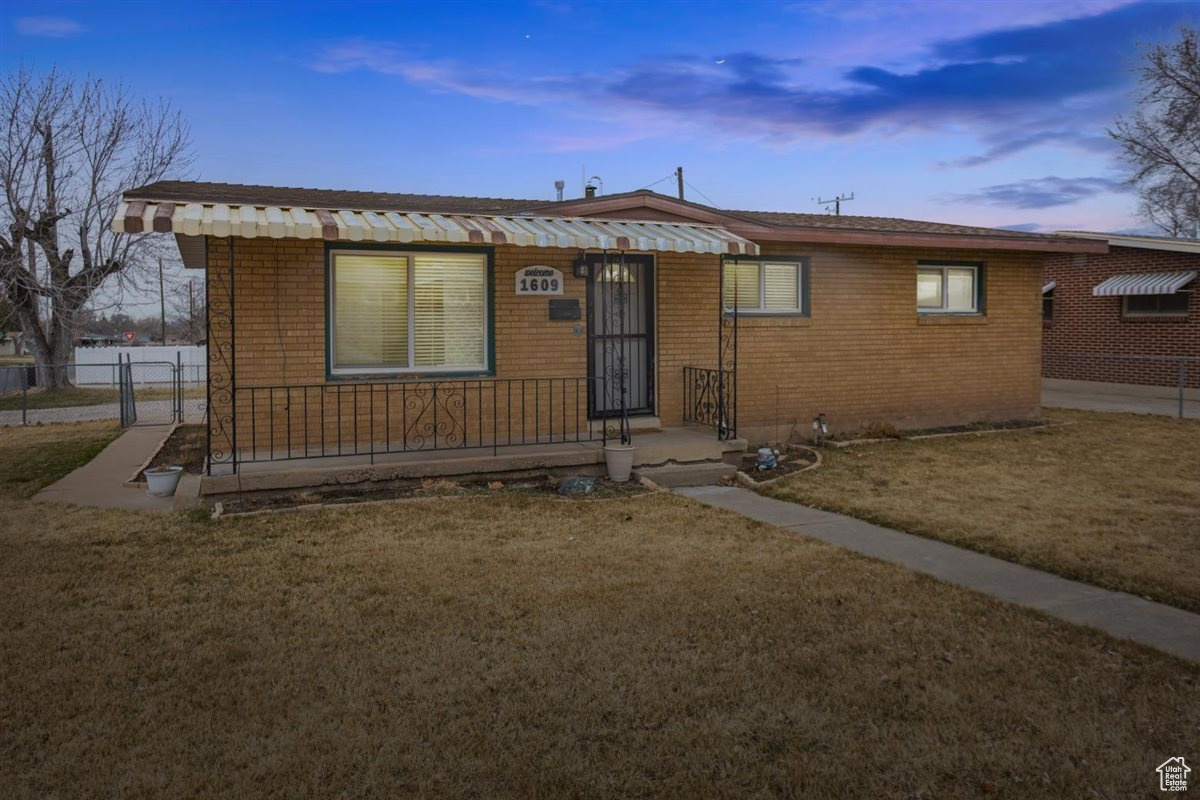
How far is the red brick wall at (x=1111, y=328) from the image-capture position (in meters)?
18.5

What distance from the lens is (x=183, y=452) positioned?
432 inches

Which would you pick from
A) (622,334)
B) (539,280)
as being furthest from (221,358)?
(622,334)

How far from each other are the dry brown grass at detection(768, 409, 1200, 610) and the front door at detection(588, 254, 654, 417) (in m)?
2.60

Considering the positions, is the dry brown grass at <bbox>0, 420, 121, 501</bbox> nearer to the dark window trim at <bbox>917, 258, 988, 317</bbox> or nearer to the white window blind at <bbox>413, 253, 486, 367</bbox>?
the white window blind at <bbox>413, 253, 486, 367</bbox>

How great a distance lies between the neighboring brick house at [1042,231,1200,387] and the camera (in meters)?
18.2

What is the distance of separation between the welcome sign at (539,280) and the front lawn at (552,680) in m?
4.40

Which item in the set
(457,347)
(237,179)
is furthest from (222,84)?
(457,347)

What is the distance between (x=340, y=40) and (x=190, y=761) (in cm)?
1497

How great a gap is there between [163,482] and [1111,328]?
2052cm

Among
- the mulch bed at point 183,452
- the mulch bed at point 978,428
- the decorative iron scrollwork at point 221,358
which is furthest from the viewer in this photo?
the mulch bed at point 978,428

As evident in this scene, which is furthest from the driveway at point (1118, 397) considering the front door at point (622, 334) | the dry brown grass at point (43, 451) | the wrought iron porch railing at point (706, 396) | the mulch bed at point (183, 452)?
the dry brown grass at point (43, 451)

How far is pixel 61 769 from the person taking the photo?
3.15m

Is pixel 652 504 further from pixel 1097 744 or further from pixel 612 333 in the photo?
pixel 1097 744

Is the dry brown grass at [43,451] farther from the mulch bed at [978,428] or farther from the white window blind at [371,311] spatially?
the mulch bed at [978,428]
